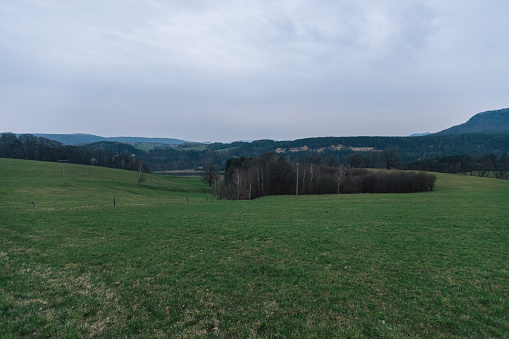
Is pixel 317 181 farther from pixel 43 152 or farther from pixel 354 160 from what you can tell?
pixel 43 152

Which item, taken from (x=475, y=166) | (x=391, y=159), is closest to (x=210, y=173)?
(x=391, y=159)

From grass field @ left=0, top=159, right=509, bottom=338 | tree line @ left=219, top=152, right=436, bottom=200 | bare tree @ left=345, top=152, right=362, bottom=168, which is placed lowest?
tree line @ left=219, top=152, right=436, bottom=200

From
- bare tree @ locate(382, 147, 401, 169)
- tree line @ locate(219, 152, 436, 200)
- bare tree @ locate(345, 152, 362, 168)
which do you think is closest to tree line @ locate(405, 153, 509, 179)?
bare tree @ locate(382, 147, 401, 169)

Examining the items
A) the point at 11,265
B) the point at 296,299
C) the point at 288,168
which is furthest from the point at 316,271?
the point at 288,168

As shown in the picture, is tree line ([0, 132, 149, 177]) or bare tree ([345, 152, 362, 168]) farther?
tree line ([0, 132, 149, 177])

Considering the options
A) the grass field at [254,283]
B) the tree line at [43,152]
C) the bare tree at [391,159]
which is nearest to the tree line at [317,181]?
the bare tree at [391,159]

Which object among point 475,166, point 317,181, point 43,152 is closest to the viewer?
point 317,181

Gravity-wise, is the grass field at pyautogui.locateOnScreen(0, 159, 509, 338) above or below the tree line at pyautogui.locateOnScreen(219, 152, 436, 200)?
above

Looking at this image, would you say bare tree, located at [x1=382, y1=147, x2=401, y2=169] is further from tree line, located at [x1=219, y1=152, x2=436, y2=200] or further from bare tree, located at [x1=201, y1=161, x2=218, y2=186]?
bare tree, located at [x1=201, y1=161, x2=218, y2=186]

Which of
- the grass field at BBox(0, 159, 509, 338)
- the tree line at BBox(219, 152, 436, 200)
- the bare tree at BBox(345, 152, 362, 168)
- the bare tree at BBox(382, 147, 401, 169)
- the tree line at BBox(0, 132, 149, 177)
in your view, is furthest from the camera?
the tree line at BBox(0, 132, 149, 177)

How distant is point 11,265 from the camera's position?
902 cm

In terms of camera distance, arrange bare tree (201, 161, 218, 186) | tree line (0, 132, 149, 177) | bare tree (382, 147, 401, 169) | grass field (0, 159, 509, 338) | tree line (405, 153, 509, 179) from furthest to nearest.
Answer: tree line (0, 132, 149, 177), bare tree (382, 147, 401, 169), tree line (405, 153, 509, 179), bare tree (201, 161, 218, 186), grass field (0, 159, 509, 338)

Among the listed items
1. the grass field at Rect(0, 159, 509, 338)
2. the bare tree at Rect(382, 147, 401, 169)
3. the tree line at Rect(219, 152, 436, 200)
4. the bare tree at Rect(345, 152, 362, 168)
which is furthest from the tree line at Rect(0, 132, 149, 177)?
the bare tree at Rect(382, 147, 401, 169)

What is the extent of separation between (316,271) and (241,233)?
6.97m
